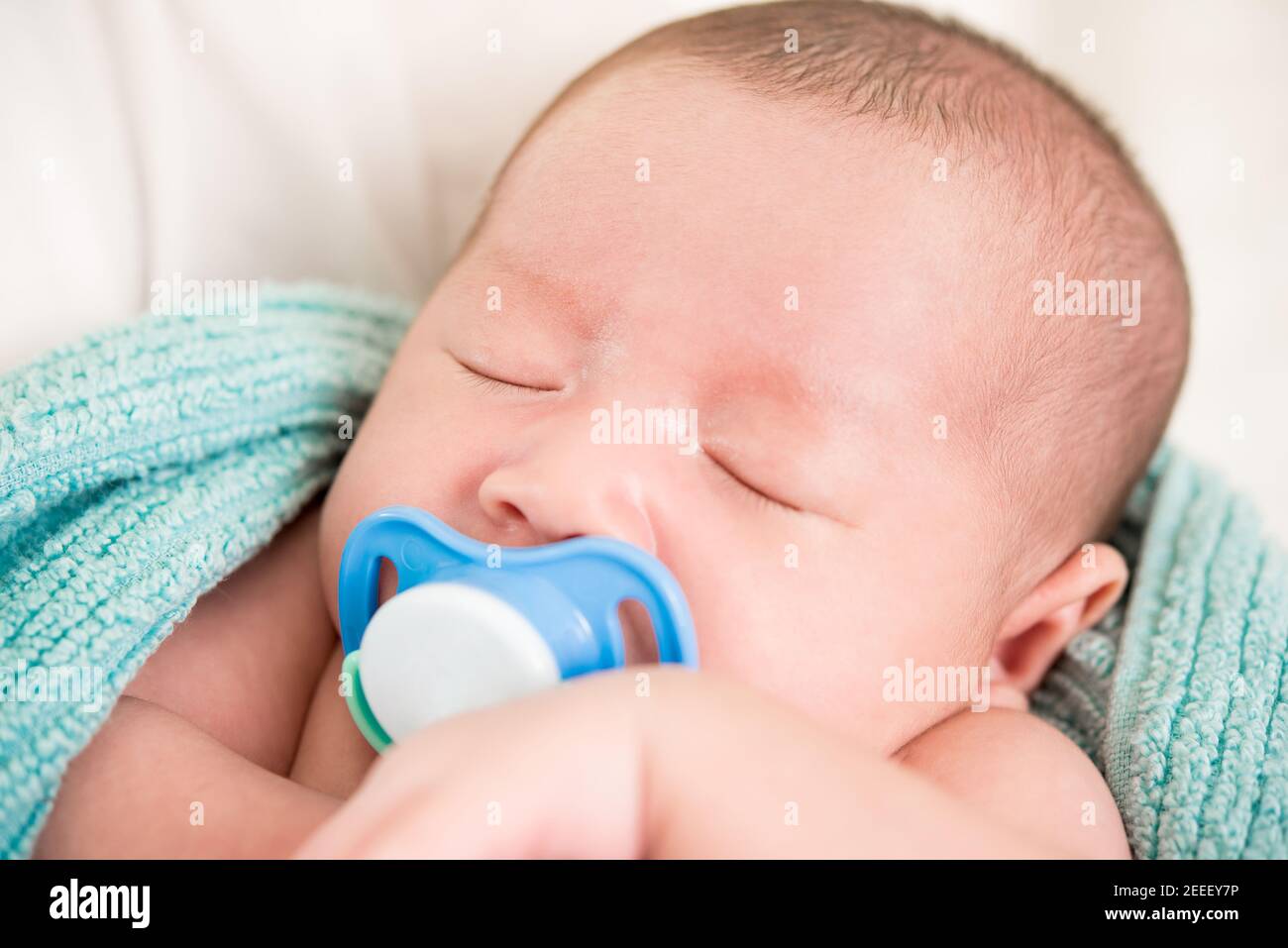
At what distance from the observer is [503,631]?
34.9 inches

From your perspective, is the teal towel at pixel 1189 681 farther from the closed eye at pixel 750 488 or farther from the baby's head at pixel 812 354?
the closed eye at pixel 750 488

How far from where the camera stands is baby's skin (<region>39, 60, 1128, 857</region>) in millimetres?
1007

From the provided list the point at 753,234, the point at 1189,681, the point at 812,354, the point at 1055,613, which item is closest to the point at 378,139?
the point at 753,234

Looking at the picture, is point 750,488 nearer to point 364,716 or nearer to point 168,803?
point 364,716

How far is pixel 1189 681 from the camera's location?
3.92ft

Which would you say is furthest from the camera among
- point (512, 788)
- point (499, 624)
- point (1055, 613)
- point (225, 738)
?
point (1055, 613)

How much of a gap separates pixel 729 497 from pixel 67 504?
2.28 feet

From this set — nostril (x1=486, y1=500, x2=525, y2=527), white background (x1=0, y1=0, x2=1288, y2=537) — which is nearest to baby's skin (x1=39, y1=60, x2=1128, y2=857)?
nostril (x1=486, y1=500, x2=525, y2=527)

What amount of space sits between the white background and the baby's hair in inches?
19.3

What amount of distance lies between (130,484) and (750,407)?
26.4 inches

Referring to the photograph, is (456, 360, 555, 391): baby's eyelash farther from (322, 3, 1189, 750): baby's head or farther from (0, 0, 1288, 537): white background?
(0, 0, 1288, 537): white background

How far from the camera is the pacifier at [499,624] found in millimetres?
897
